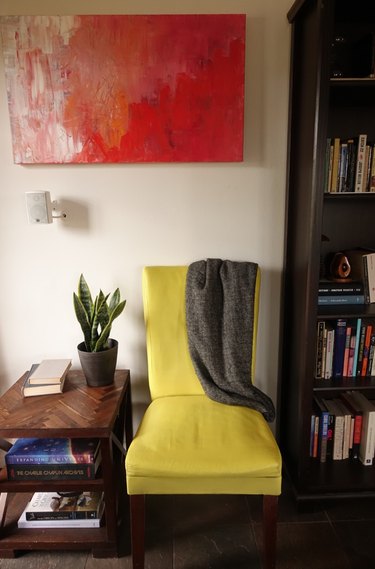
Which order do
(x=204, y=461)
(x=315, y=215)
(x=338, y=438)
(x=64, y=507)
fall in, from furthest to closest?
(x=338, y=438) → (x=64, y=507) → (x=315, y=215) → (x=204, y=461)

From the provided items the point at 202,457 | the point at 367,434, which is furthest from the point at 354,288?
the point at 202,457

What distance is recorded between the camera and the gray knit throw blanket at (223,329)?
5.30 ft

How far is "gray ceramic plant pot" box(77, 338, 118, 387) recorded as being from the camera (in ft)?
5.11

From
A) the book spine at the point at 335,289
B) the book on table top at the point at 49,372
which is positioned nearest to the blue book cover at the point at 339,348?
the book spine at the point at 335,289

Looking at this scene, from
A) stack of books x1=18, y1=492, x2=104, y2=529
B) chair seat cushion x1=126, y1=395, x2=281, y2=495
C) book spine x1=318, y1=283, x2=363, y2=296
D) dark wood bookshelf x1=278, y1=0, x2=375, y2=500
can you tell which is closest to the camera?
chair seat cushion x1=126, y1=395, x2=281, y2=495

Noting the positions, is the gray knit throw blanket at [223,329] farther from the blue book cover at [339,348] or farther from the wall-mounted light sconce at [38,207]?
the wall-mounted light sconce at [38,207]

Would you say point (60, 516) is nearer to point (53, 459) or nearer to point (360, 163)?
point (53, 459)

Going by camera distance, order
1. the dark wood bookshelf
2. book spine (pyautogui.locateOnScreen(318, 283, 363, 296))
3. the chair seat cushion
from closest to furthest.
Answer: the chair seat cushion, the dark wood bookshelf, book spine (pyautogui.locateOnScreen(318, 283, 363, 296))

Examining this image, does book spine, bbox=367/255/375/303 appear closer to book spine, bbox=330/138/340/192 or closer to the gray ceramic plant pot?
book spine, bbox=330/138/340/192

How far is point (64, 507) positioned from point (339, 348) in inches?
51.6

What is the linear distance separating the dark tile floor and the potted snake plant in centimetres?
66

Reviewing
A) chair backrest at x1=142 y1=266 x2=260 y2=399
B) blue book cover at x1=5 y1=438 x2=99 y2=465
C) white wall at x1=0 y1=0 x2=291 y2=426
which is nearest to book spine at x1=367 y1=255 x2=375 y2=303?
white wall at x1=0 y1=0 x2=291 y2=426

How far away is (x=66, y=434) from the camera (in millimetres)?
1343

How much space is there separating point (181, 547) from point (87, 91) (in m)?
1.89
